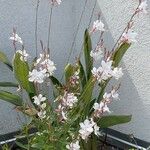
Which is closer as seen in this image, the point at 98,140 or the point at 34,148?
the point at 34,148

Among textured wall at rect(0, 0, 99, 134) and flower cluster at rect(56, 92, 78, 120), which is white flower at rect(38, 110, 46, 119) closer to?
flower cluster at rect(56, 92, 78, 120)

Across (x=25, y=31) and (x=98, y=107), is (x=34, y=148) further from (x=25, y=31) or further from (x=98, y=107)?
(x=25, y=31)

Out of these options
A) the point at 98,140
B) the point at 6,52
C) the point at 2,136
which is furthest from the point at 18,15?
the point at 98,140

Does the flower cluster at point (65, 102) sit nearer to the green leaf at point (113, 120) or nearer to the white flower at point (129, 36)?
the white flower at point (129, 36)

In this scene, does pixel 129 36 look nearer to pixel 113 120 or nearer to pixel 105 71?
pixel 105 71

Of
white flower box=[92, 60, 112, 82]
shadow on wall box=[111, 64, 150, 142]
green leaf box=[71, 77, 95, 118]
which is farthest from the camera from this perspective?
shadow on wall box=[111, 64, 150, 142]

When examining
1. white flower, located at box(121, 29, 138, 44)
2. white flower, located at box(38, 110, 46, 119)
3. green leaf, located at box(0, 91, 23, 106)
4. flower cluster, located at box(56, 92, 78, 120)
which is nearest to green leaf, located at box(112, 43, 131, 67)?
white flower, located at box(121, 29, 138, 44)
